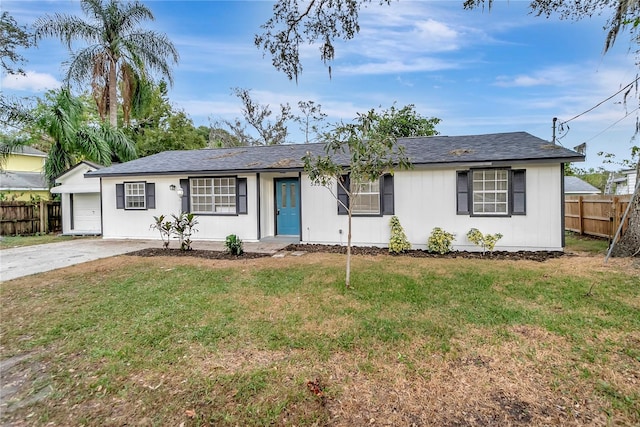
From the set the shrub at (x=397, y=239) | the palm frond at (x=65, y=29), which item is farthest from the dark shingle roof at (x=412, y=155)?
the palm frond at (x=65, y=29)

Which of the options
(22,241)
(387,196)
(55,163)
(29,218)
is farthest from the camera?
(55,163)

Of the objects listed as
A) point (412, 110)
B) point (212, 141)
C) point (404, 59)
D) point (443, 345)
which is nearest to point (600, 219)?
point (404, 59)

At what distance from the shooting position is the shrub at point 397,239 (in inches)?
351

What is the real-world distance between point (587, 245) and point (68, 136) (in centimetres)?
1993

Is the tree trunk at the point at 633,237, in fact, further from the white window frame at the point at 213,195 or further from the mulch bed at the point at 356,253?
the white window frame at the point at 213,195

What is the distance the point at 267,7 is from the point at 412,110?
66.6ft

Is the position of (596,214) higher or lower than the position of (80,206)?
lower

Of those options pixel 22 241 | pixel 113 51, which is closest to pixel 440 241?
pixel 22 241

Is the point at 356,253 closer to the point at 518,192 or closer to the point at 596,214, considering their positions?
the point at 518,192

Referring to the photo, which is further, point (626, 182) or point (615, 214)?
point (626, 182)

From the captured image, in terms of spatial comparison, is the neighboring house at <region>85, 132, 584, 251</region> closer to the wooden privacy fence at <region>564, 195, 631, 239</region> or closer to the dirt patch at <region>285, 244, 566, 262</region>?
the dirt patch at <region>285, 244, 566, 262</region>

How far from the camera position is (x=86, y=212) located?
547 inches

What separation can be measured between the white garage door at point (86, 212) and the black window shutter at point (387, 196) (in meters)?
12.1

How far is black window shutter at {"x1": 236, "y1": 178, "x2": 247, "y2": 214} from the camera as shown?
10.6m
